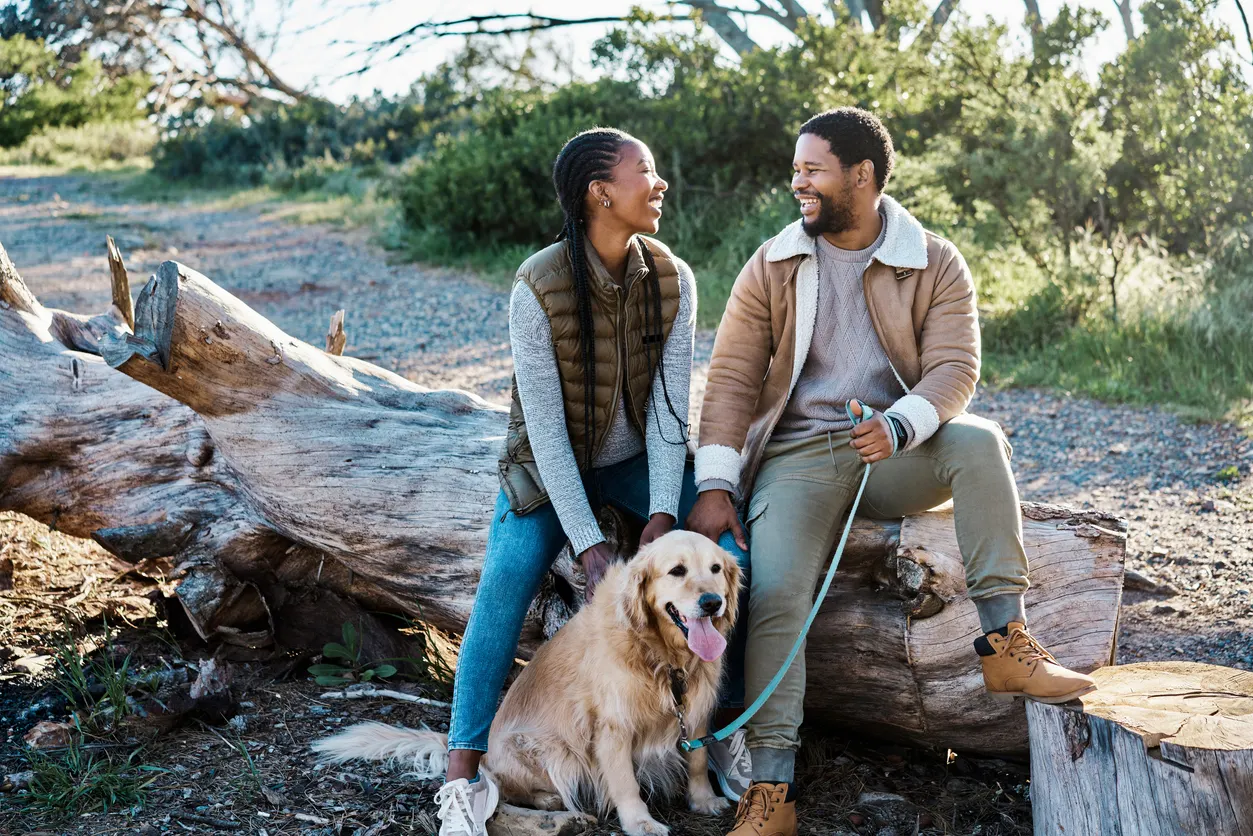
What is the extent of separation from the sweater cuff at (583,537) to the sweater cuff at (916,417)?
997mm

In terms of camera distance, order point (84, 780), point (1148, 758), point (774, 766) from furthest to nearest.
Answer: point (84, 780) < point (774, 766) < point (1148, 758)

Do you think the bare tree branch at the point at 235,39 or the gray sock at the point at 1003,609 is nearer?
the gray sock at the point at 1003,609

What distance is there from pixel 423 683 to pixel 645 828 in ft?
4.45

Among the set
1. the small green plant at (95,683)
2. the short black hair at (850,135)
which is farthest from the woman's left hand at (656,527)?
the small green plant at (95,683)

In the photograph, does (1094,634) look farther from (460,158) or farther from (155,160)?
(155,160)

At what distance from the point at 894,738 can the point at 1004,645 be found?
2.83 feet

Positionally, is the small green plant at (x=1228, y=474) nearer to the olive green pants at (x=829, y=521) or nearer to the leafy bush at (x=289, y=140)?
the olive green pants at (x=829, y=521)

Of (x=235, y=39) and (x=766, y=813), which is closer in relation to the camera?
(x=766, y=813)

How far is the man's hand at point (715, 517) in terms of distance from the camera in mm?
3346

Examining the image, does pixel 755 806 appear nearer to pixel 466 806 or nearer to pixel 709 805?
pixel 709 805

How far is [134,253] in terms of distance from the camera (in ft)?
37.6

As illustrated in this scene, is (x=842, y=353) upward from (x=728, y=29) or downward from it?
downward

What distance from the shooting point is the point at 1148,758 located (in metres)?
2.56

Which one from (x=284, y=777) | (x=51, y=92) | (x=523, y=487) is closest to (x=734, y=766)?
(x=523, y=487)
